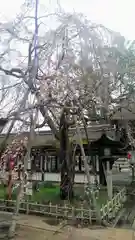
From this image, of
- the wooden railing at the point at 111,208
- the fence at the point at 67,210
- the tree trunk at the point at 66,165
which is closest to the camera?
the fence at the point at 67,210

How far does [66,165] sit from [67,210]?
3.04 metres

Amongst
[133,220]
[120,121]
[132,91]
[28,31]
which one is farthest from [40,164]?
[28,31]

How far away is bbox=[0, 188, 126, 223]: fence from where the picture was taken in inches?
344

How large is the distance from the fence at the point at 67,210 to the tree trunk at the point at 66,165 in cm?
202

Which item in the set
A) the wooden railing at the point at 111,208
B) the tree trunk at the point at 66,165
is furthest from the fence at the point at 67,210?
the tree trunk at the point at 66,165

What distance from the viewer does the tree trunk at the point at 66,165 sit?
11852mm

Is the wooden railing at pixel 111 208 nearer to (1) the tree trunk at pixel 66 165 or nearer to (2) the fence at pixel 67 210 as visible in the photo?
(2) the fence at pixel 67 210

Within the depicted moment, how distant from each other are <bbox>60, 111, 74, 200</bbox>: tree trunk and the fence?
2.02 meters

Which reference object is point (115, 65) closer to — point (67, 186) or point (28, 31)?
point (28, 31)

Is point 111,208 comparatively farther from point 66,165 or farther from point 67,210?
point 66,165

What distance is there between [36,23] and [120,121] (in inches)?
342

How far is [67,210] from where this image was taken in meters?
9.15

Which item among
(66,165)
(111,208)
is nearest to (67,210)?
(111,208)

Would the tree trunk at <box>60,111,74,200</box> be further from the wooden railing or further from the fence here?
the wooden railing
